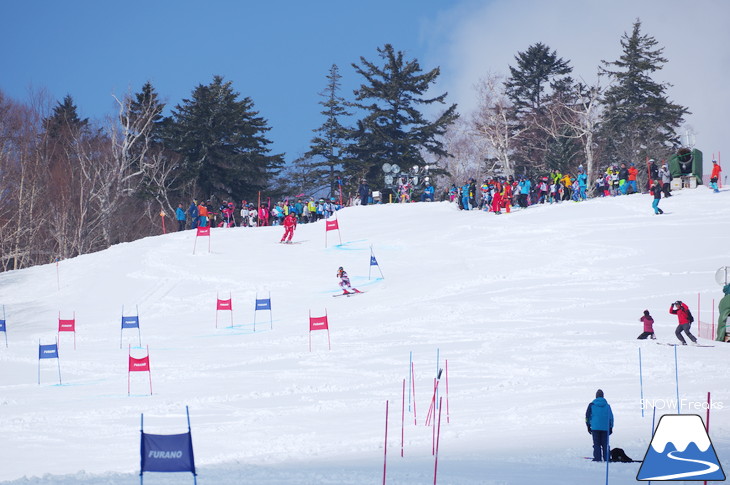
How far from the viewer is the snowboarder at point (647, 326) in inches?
856

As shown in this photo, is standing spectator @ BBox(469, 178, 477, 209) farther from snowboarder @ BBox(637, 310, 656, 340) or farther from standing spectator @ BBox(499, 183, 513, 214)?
snowboarder @ BBox(637, 310, 656, 340)

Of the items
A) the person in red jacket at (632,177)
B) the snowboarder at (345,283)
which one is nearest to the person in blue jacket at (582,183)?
the person in red jacket at (632,177)

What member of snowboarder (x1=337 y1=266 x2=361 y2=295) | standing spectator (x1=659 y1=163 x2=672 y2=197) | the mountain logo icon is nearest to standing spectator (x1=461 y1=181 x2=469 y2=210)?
standing spectator (x1=659 y1=163 x2=672 y2=197)

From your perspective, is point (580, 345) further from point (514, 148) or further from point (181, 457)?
point (514, 148)

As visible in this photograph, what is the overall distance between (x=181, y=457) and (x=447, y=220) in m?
35.0

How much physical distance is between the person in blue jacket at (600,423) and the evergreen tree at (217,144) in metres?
51.4

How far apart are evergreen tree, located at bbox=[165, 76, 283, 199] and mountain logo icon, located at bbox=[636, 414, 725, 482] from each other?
186 ft

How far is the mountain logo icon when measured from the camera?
6.57 m

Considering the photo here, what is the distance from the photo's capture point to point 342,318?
28.9 meters

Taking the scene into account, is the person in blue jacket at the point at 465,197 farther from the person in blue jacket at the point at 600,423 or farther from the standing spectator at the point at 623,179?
the person in blue jacket at the point at 600,423

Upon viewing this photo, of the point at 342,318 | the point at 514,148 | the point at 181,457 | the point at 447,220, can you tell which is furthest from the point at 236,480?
the point at 514,148
